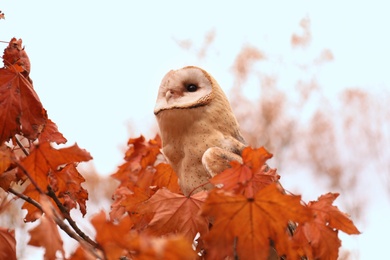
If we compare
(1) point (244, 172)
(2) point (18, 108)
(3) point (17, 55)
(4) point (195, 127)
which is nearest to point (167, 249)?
(1) point (244, 172)

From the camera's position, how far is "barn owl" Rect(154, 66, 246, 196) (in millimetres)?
1166

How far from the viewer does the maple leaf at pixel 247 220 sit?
0.63 metres

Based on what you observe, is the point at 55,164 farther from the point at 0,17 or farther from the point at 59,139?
the point at 0,17

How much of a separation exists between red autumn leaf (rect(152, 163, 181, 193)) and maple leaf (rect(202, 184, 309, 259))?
53cm

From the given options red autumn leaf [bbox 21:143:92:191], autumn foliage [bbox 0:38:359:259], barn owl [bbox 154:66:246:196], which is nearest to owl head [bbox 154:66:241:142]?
barn owl [bbox 154:66:246:196]

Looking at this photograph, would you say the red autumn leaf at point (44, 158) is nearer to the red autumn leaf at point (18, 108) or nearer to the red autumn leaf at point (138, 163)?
the red autumn leaf at point (18, 108)

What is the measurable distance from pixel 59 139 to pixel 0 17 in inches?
8.4

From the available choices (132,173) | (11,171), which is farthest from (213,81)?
(11,171)

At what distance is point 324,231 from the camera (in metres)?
0.81

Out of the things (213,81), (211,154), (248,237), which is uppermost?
(213,81)

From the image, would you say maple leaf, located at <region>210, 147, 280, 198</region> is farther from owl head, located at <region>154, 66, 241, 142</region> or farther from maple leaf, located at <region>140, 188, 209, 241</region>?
owl head, located at <region>154, 66, 241, 142</region>

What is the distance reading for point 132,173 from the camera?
1.17m

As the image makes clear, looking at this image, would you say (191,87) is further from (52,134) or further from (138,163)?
(52,134)

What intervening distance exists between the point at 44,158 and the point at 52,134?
134 millimetres
